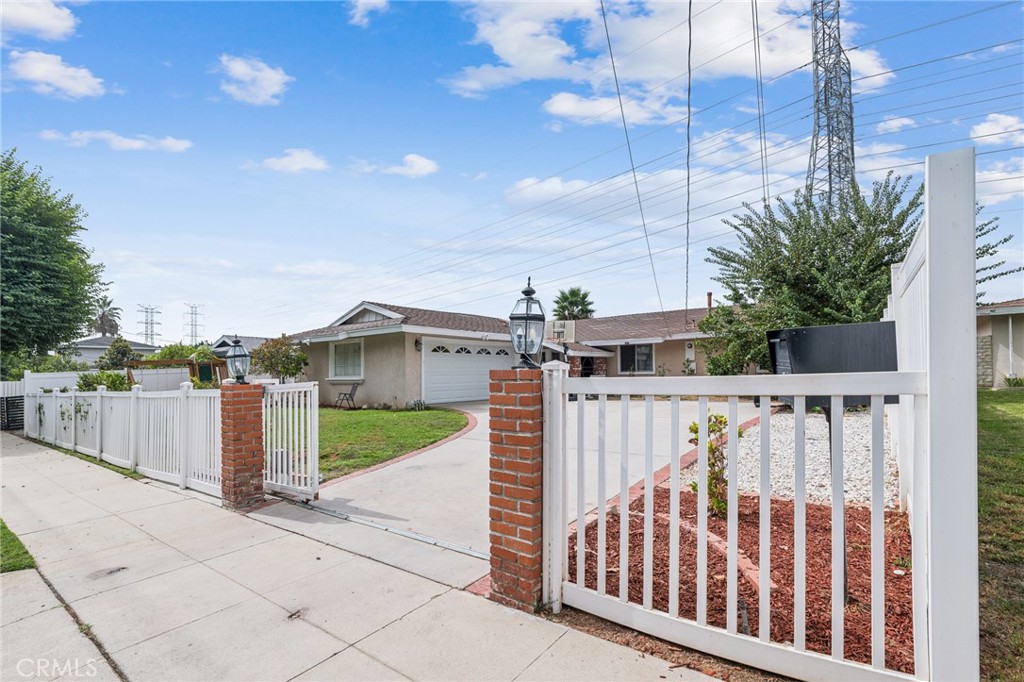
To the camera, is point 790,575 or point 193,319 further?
point 193,319

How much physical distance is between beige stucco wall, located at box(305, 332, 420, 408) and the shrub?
6.31m

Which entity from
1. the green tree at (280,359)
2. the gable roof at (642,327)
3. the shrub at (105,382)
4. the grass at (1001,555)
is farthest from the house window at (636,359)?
the shrub at (105,382)

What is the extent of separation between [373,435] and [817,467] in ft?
24.6

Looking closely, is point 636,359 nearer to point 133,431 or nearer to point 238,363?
point 133,431

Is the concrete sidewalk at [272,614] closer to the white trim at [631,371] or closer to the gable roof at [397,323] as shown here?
the gable roof at [397,323]

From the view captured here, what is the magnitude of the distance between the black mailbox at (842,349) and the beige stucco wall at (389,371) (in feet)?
43.3

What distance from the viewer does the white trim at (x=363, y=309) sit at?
54.9ft

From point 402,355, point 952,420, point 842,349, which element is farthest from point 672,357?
point 952,420

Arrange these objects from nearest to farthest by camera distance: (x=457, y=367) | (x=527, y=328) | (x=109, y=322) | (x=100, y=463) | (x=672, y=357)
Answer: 1. (x=527, y=328)
2. (x=100, y=463)
3. (x=457, y=367)
4. (x=672, y=357)
5. (x=109, y=322)

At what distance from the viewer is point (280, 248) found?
17750mm

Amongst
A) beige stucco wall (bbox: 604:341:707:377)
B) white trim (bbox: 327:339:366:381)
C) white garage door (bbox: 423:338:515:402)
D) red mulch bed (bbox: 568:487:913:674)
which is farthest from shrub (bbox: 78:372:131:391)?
beige stucco wall (bbox: 604:341:707:377)

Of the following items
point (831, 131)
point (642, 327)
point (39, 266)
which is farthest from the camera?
point (642, 327)

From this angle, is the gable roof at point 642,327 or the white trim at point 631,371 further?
the white trim at point 631,371

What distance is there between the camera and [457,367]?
1741cm
